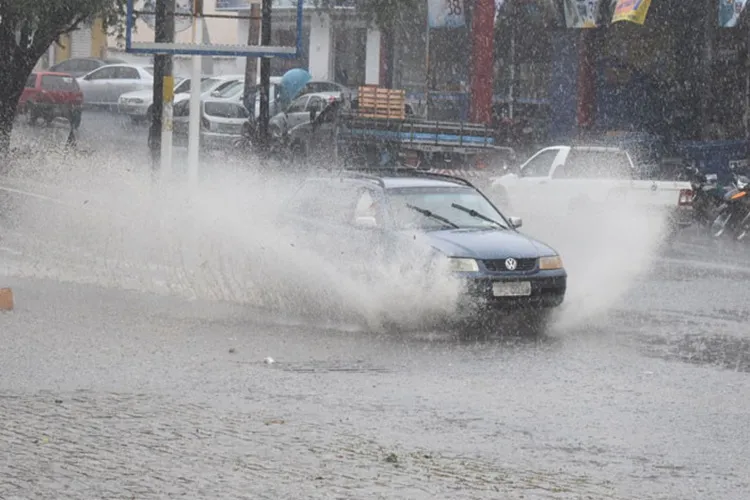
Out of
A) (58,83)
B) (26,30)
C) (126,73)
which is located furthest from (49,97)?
(26,30)

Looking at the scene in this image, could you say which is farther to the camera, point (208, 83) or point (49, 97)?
point (49, 97)

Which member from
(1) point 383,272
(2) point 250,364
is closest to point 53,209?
(1) point 383,272

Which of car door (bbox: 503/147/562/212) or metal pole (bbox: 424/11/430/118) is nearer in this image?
car door (bbox: 503/147/562/212)

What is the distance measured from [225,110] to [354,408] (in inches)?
1105

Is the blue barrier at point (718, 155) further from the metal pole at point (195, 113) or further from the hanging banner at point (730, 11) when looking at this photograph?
the metal pole at point (195, 113)

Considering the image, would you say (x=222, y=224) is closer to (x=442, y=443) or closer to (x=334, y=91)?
(x=442, y=443)

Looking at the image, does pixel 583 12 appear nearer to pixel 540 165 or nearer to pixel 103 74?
pixel 540 165

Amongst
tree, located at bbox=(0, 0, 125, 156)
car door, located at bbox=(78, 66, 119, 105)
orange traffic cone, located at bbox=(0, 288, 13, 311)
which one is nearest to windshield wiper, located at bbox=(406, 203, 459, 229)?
orange traffic cone, located at bbox=(0, 288, 13, 311)

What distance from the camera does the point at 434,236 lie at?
45.9 ft

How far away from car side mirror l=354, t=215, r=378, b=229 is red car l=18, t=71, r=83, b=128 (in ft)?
91.8

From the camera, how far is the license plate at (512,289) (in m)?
13.4

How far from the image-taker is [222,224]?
631 inches

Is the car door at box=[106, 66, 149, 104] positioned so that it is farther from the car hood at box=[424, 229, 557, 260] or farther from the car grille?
the car grille

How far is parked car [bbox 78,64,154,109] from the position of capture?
150 feet
